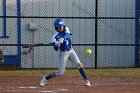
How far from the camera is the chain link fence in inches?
687

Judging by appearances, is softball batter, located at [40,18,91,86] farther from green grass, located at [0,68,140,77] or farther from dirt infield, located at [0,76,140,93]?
green grass, located at [0,68,140,77]

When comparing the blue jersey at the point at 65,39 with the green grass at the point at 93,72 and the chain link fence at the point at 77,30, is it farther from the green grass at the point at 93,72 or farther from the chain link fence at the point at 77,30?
the chain link fence at the point at 77,30

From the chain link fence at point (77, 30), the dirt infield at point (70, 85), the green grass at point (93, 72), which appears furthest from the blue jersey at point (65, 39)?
the chain link fence at point (77, 30)

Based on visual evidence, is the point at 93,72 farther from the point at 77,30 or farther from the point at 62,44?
the point at 62,44

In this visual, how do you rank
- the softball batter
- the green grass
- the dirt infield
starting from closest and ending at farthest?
1. the dirt infield
2. the softball batter
3. the green grass

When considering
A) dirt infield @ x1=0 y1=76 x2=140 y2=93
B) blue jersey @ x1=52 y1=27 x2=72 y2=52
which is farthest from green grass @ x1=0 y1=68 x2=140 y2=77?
blue jersey @ x1=52 y1=27 x2=72 y2=52

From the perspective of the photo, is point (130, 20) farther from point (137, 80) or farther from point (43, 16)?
point (137, 80)

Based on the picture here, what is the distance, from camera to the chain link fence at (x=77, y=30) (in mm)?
17453

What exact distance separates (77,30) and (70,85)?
17.5 ft

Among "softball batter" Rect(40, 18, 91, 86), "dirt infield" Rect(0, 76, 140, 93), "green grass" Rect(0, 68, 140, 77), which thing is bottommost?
"green grass" Rect(0, 68, 140, 77)

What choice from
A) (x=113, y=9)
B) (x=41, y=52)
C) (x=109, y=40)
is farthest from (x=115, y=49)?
(x=41, y=52)

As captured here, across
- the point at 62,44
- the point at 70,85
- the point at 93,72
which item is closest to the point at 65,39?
the point at 62,44

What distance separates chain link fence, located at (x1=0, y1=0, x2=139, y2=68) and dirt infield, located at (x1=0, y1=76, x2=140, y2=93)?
3002 millimetres

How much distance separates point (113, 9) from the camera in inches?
713
